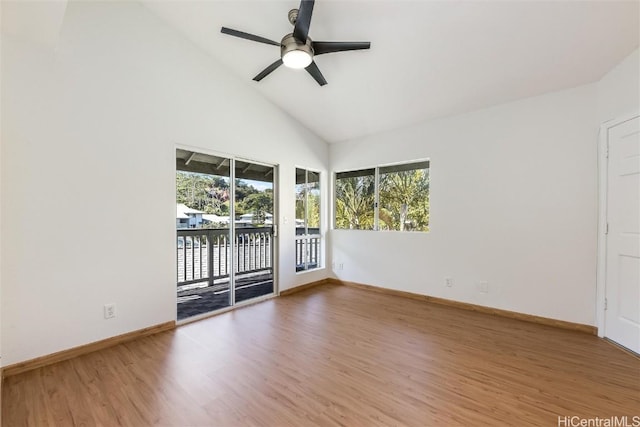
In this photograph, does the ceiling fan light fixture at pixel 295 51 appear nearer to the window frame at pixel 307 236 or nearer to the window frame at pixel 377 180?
the window frame at pixel 307 236

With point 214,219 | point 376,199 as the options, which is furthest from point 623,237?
point 214,219

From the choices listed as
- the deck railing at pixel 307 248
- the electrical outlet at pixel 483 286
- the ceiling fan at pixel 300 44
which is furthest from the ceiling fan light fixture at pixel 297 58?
the electrical outlet at pixel 483 286

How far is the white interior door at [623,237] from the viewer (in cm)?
250

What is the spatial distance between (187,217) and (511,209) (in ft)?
13.3

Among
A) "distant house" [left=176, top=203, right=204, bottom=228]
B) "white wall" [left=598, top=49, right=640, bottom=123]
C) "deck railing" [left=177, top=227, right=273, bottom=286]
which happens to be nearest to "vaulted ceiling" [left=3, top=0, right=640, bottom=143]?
"white wall" [left=598, top=49, right=640, bottom=123]

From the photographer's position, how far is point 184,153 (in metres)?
3.27

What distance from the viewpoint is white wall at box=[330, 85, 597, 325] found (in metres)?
2.99

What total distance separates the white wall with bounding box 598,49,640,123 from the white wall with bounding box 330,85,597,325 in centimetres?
11

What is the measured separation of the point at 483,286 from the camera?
3562 mm

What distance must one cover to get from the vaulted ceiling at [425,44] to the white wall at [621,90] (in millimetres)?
88

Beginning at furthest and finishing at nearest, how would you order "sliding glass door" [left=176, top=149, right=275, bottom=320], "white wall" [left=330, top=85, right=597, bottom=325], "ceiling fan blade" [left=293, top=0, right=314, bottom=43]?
"sliding glass door" [left=176, top=149, right=275, bottom=320], "white wall" [left=330, top=85, right=597, bottom=325], "ceiling fan blade" [left=293, top=0, right=314, bottom=43]

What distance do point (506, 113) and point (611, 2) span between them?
137 centimetres

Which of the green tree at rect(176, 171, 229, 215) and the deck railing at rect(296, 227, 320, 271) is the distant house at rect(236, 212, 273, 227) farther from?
the deck railing at rect(296, 227, 320, 271)

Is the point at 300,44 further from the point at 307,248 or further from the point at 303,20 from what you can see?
the point at 307,248
